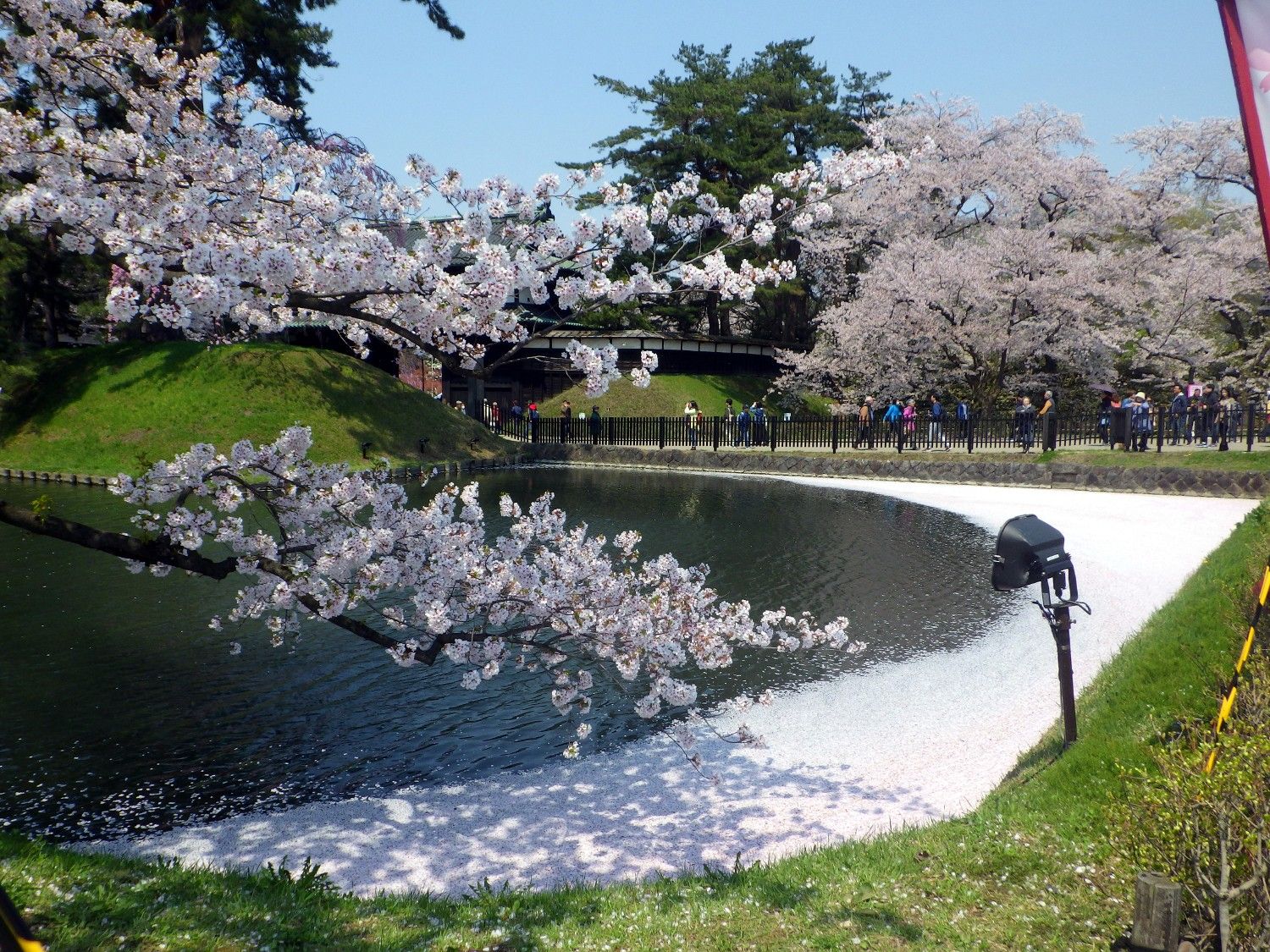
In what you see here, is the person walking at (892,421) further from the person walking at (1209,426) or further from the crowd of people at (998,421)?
the person walking at (1209,426)

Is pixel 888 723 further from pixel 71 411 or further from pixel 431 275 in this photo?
pixel 71 411

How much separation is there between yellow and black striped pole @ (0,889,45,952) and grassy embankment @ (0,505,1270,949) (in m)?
2.27

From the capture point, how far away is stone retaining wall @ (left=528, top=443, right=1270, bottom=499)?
20531mm

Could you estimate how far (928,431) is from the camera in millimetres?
28688

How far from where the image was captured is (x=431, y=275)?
18.6 feet

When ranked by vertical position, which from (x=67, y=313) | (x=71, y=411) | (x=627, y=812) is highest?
(x=67, y=313)

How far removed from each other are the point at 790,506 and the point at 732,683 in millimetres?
12802

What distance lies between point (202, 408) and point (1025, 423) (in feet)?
79.6

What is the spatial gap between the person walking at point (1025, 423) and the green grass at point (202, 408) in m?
17.6

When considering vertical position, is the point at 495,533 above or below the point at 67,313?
below

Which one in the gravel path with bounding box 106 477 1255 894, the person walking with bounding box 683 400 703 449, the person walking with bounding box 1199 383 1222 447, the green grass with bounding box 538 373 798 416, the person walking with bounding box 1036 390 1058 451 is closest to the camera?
the gravel path with bounding box 106 477 1255 894

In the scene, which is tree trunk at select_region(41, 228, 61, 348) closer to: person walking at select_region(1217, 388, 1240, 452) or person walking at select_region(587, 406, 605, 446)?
person walking at select_region(587, 406, 605, 446)

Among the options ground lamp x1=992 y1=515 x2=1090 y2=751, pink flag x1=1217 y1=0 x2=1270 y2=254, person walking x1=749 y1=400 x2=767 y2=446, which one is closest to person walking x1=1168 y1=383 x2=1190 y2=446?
person walking x1=749 y1=400 x2=767 y2=446

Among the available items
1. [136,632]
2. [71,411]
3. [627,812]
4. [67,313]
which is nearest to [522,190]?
[627,812]
